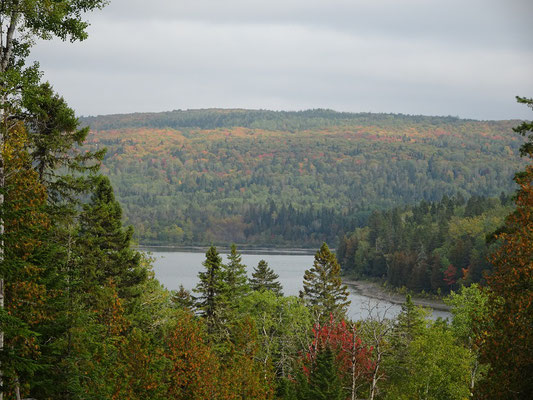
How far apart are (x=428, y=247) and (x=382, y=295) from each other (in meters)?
21.2

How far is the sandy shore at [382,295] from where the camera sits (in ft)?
392

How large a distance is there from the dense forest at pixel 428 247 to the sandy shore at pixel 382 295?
3.25m

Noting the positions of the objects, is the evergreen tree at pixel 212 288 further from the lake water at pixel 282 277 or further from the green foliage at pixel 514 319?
the lake water at pixel 282 277

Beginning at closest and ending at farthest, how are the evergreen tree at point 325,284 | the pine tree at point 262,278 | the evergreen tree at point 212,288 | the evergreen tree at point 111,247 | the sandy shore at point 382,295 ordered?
the evergreen tree at point 111,247, the evergreen tree at point 212,288, the pine tree at point 262,278, the evergreen tree at point 325,284, the sandy shore at point 382,295

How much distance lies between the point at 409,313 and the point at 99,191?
34.3 metres

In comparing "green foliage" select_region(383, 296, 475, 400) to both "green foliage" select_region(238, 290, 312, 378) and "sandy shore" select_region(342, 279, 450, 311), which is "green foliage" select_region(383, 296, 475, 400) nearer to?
"green foliage" select_region(238, 290, 312, 378)

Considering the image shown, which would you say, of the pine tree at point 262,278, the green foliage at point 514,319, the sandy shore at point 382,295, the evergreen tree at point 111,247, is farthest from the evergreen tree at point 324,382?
the sandy shore at point 382,295

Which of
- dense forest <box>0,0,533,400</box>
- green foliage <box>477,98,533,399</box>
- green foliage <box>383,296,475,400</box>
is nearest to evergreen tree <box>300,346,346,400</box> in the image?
dense forest <box>0,0,533,400</box>

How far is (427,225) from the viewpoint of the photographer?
156 meters

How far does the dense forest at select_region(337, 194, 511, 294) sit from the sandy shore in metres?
3.25

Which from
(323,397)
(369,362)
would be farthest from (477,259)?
(323,397)

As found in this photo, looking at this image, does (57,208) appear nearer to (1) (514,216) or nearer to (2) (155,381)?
(2) (155,381)

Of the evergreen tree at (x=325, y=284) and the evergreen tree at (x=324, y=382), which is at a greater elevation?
the evergreen tree at (x=324, y=382)

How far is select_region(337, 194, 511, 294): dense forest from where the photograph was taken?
131m
